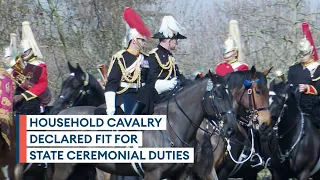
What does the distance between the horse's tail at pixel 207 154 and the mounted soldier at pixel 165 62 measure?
0.69 m

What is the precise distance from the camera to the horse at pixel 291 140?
11.5 m

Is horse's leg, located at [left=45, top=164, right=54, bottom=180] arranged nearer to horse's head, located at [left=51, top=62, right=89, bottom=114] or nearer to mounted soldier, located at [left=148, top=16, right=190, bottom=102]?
horse's head, located at [left=51, top=62, right=89, bottom=114]

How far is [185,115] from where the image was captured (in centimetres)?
998

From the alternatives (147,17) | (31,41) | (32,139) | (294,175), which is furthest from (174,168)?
(147,17)

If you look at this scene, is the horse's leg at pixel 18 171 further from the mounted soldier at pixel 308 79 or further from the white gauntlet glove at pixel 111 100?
the mounted soldier at pixel 308 79

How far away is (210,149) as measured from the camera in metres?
10.5

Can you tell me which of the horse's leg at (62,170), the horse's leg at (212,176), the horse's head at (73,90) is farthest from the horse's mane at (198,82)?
the horse's head at (73,90)

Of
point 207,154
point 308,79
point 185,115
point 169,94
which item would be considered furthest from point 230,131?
point 308,79

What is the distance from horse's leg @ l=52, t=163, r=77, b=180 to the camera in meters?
10.6

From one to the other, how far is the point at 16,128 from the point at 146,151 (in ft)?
5.04

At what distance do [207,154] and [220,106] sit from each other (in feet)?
3.03

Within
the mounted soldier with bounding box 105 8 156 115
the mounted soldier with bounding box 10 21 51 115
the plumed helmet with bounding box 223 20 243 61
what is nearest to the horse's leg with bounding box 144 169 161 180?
the mounted soldier with bounding box 105 8 156 115

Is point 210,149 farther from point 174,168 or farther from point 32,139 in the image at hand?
point 32,139

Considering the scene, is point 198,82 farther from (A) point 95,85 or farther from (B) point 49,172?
(A) point 95,85
